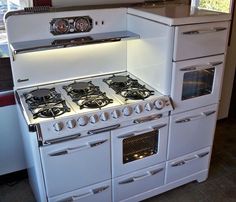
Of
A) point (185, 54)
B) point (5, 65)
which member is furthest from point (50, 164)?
point (185, 54)

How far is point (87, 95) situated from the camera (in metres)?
2.04

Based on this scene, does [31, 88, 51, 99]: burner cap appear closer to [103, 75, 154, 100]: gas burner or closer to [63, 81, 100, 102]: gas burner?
[63, 81, 100, 102]: gas burner

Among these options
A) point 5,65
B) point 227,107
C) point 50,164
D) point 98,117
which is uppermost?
point 5,65

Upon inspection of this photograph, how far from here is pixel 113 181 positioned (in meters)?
2.08

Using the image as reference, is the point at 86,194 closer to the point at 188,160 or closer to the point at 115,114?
the point at 115,114

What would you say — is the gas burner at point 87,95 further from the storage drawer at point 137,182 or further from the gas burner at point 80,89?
the storage drawer at point 137,182

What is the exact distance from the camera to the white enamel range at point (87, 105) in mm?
1742

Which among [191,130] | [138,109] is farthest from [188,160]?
[138,109]

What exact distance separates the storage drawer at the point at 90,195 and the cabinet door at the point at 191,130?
533 millimetres

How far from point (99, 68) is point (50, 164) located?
88cm

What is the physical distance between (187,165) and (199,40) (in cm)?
100

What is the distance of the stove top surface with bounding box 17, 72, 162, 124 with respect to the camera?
183 centimetres

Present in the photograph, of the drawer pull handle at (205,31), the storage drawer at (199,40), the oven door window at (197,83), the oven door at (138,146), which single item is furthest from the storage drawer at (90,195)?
the drawer pull handle at (205,31)

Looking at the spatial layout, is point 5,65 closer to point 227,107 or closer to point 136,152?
point 136,152
